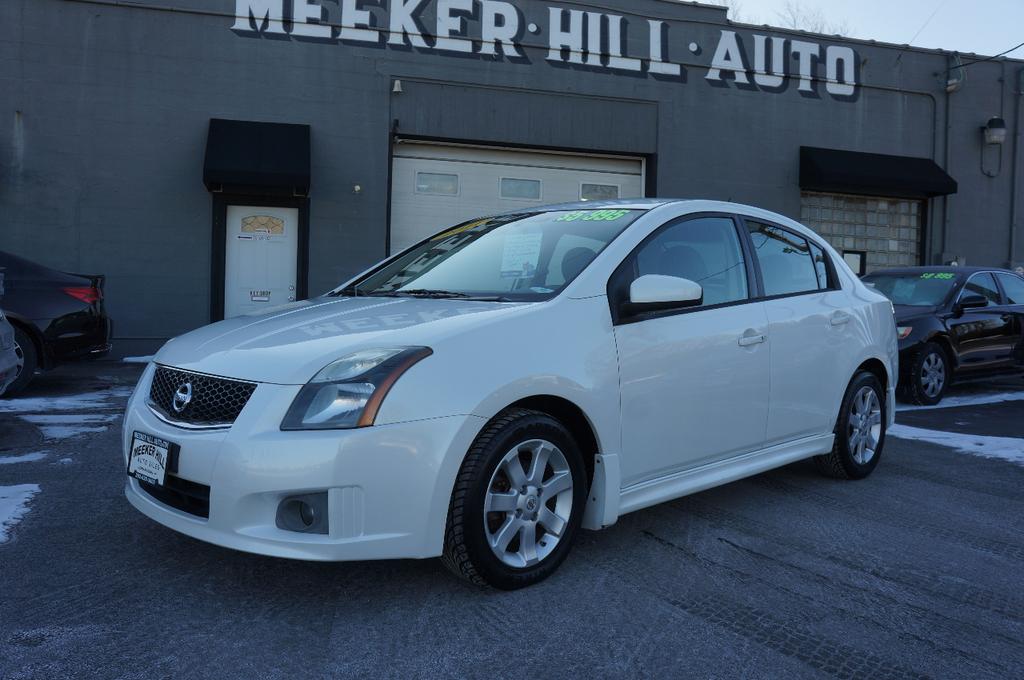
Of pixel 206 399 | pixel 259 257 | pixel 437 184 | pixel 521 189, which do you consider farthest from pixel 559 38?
pixel 206 399

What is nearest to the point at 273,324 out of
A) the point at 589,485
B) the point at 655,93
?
the point at 589,485

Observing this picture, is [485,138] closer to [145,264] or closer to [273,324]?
[145,264]

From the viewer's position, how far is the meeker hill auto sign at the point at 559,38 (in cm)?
1268

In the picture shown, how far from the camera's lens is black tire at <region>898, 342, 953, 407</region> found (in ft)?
26.8

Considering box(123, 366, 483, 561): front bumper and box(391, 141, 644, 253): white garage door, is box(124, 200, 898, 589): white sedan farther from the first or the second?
box(391, 141, 644, 253): white garage door

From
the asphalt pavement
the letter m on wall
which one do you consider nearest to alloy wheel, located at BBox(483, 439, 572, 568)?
the asphalt pavement

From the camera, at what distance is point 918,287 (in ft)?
29.5

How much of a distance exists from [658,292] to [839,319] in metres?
1.82

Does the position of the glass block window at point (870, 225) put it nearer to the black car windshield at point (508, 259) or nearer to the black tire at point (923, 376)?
the black tire at point (923, 376)

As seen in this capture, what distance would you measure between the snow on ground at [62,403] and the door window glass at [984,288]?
28.2 feet

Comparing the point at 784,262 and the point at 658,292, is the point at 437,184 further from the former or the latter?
the point at 658,292

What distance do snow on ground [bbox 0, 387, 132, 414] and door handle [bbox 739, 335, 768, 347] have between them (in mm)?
5711

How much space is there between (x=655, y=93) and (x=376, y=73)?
15.7 feet

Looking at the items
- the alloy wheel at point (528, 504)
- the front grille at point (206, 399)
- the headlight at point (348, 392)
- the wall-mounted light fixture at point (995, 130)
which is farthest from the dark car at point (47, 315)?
the wall-mounted light fixture at point (995, 130)
